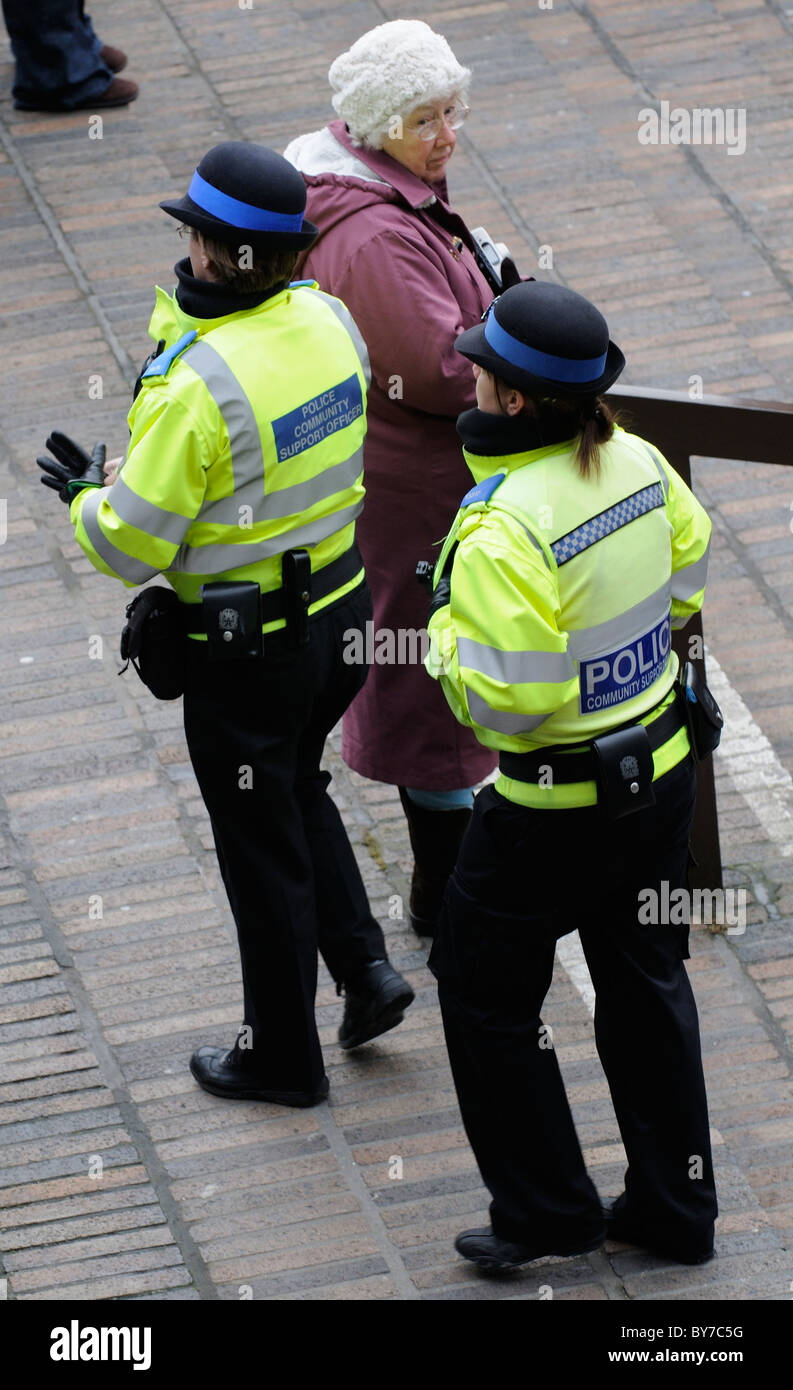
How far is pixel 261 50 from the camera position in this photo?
7500 millimetres

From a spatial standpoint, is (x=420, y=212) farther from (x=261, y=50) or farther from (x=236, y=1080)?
(x=261, y=50)

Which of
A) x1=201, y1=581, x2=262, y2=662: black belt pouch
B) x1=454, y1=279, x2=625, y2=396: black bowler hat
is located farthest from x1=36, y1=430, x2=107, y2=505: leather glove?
x1=454, y1=279, x2=625, y2=396: black bowler hat

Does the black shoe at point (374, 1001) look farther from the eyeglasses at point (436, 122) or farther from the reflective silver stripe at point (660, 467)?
the eyeglasses at point (436, 122)

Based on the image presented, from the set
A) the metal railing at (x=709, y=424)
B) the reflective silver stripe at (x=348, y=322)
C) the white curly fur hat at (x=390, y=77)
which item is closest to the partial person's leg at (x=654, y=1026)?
the metal railing at (x=709, y=424)

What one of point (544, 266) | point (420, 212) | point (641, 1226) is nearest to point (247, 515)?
point (420, 212)

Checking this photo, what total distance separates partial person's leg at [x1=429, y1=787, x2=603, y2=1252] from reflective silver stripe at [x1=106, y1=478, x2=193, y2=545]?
69cm

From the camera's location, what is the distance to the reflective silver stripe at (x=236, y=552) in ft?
11.1

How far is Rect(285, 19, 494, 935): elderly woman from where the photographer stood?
12.4 feet

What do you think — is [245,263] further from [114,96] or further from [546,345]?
[114,96]

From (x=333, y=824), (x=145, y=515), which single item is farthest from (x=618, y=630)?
(x=333, y=824)

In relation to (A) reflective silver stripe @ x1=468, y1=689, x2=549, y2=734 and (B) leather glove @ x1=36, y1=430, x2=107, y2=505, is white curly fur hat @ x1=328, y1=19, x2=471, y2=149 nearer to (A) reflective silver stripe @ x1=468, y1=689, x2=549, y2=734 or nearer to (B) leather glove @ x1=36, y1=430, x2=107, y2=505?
(B) leather glove @ x1=36, y1=430, x2=107, y2=505

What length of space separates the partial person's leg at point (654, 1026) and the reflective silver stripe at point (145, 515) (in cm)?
90

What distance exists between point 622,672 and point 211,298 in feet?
3.24
